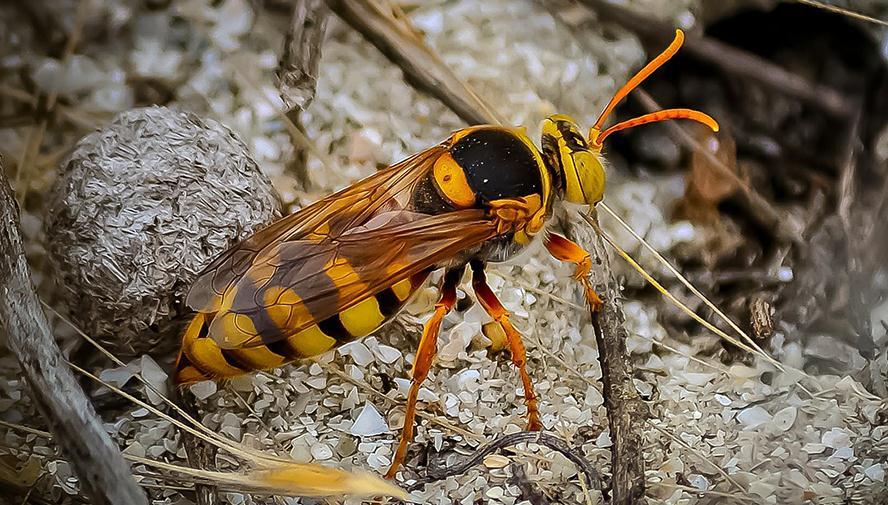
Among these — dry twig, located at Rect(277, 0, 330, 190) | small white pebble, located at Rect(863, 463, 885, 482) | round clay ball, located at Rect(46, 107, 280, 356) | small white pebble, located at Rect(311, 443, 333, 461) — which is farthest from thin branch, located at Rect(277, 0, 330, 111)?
small white pebble, located at Rect(863, 463, 885, 482)

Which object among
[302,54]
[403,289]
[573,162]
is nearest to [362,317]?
[403,289]

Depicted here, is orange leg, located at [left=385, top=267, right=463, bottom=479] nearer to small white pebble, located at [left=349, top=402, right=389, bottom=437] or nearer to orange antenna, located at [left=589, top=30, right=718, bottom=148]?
small white pebble, located at [left=349, top=402, right=389, bottom=437]

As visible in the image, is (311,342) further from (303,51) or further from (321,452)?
(303,51)

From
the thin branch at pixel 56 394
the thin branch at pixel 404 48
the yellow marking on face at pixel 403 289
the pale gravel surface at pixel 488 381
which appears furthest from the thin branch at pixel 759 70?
the thin branch at pixel 56 394

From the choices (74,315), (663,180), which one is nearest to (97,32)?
(74,315)

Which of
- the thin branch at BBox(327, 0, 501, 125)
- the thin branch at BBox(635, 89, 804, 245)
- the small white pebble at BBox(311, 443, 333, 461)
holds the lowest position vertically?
the small white pebble at BBox(311, 443, 333, 461)

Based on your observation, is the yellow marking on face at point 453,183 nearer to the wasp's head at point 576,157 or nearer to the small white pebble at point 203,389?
the wasp's head at point 576,157

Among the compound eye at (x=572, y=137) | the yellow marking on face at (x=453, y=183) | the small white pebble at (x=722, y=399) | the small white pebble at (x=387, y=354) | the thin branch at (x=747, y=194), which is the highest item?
the compound eye at (x=572, y=137)
